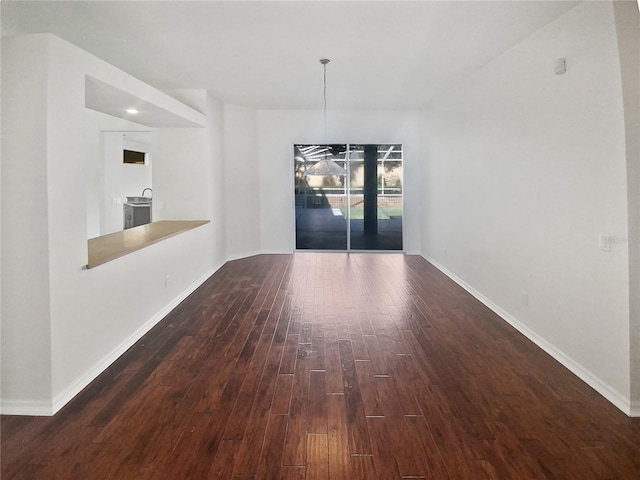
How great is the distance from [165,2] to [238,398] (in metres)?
2.90

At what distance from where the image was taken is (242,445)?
2055 mm

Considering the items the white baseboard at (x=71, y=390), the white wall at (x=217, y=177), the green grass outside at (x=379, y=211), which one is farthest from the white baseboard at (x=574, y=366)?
the white wall at (x=217, y=177)

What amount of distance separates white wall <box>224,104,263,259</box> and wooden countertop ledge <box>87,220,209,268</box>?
5.42ft

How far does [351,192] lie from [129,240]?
5.05 m

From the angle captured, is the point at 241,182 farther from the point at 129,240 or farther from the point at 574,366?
the point at 574,366

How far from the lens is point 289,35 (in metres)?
3.54

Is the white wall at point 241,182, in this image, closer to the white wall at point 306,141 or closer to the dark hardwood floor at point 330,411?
the white wall at point 306,141

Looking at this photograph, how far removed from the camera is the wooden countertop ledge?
9.97 feet

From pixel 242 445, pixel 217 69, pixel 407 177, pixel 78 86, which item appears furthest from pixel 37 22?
pixel 407 177

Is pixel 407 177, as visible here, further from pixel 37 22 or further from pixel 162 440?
pixel 162 440

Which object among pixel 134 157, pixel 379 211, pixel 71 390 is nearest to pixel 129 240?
pixel 71 390

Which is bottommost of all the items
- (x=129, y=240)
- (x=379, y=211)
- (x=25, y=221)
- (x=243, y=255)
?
(x=243, y=255)

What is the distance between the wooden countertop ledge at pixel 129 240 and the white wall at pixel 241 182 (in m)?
1.65

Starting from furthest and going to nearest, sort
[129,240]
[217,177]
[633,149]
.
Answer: [217,177] → [129,240] → [633,149]
